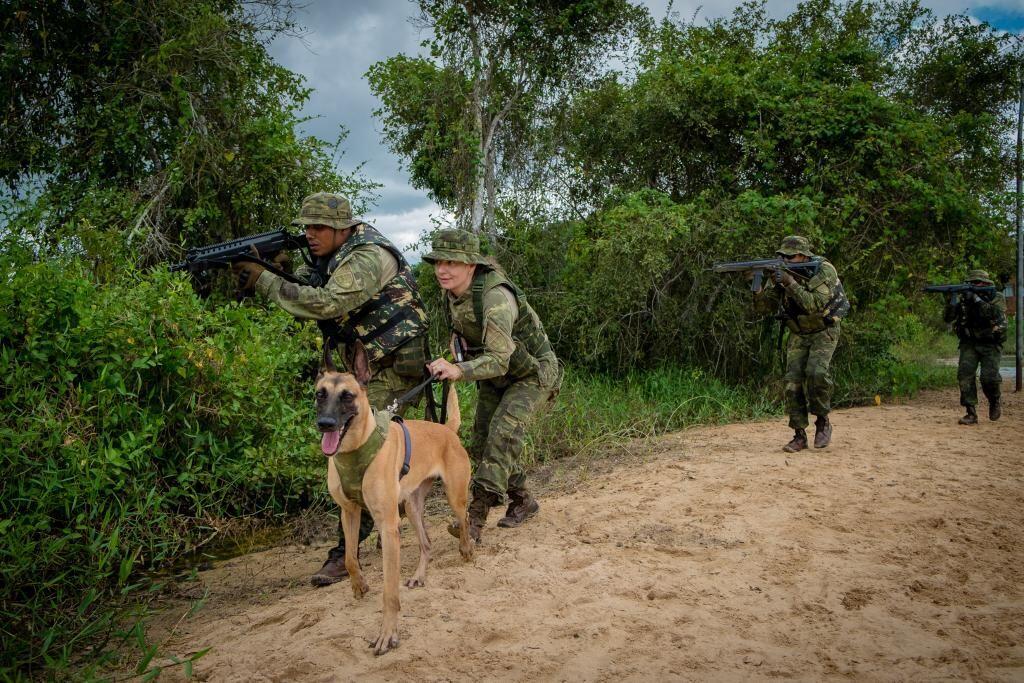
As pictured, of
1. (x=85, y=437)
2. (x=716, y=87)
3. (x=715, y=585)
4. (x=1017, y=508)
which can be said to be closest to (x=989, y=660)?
(x=715, y=585)

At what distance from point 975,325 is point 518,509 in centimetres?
793

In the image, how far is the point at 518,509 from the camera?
5.80 metres

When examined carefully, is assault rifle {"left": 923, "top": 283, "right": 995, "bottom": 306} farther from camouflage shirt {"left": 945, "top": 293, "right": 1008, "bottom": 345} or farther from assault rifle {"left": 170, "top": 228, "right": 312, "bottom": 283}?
assault rifle {"left": 170, "top": 228, "right": 312, "bottom": 283}

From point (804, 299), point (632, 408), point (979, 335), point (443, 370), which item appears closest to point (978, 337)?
point (979, 335)

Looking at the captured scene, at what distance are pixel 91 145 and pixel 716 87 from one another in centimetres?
950

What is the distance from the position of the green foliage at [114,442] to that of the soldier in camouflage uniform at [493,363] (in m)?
2.09

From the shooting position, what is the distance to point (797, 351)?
840 cm

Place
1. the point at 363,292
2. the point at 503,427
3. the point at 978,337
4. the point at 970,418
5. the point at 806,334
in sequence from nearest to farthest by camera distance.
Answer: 1. the point at 363,292
2. the point at 503,427
3. the point at 806,334
4. the point at 970,418
5. the point at 978,337

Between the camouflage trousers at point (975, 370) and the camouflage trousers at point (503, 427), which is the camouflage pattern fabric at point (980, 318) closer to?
the camouflage trousers at point (975, 370)

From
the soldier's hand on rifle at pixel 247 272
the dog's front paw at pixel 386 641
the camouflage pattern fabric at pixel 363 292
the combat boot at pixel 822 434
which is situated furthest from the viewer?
the combat boot at pixel 822 434

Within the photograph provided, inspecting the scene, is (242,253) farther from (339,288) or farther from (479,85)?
(479,85)

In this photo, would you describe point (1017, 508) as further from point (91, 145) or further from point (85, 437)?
point (91, 145)

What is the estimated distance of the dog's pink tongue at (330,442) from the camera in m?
3.63

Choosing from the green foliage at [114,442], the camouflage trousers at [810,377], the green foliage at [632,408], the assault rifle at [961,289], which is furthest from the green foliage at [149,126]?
the assault rifle at [961,289]
